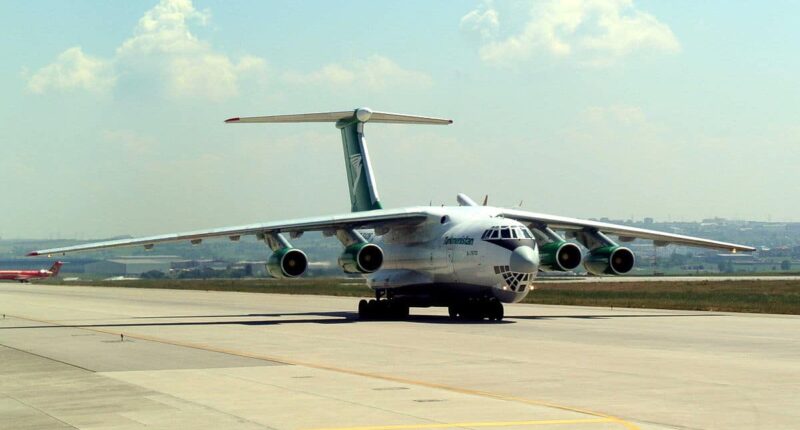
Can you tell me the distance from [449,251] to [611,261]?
16.9ft

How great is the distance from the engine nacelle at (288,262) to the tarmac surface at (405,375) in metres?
1.84

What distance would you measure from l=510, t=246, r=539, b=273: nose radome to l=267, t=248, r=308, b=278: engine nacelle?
20.2 feet

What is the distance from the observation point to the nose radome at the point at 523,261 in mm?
28844

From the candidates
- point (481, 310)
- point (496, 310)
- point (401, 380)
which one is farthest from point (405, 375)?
point (481, 310)

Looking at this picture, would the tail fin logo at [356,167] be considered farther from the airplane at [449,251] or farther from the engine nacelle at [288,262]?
the engine nacelle at [288,262]

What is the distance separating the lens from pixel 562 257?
1273 inches

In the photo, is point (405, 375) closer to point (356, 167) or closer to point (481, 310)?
point (481, 310)

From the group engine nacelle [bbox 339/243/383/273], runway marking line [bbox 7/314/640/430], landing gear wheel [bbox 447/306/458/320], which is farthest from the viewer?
landing gear wheel [bbox 447/306/458/320]

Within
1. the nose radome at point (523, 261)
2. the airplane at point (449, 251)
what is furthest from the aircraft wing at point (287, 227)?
the nose radome at point (523, 261)

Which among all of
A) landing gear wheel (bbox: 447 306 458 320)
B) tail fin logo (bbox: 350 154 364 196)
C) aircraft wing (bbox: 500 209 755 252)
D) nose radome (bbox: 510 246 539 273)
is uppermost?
tail fin logo (bbox: 350 154 364 196)

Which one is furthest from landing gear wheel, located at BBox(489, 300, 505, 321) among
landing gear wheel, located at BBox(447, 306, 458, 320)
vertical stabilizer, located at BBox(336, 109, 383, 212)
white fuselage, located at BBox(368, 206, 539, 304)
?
vertical stabilizer, located at BBox(336, 109, 383, 212)

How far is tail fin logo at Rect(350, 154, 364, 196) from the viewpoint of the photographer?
38.4 m

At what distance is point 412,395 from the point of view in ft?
46.0

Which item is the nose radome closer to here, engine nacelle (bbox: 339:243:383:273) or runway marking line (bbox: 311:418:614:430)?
engine nacelle (bbox: 339:243:383:273)
